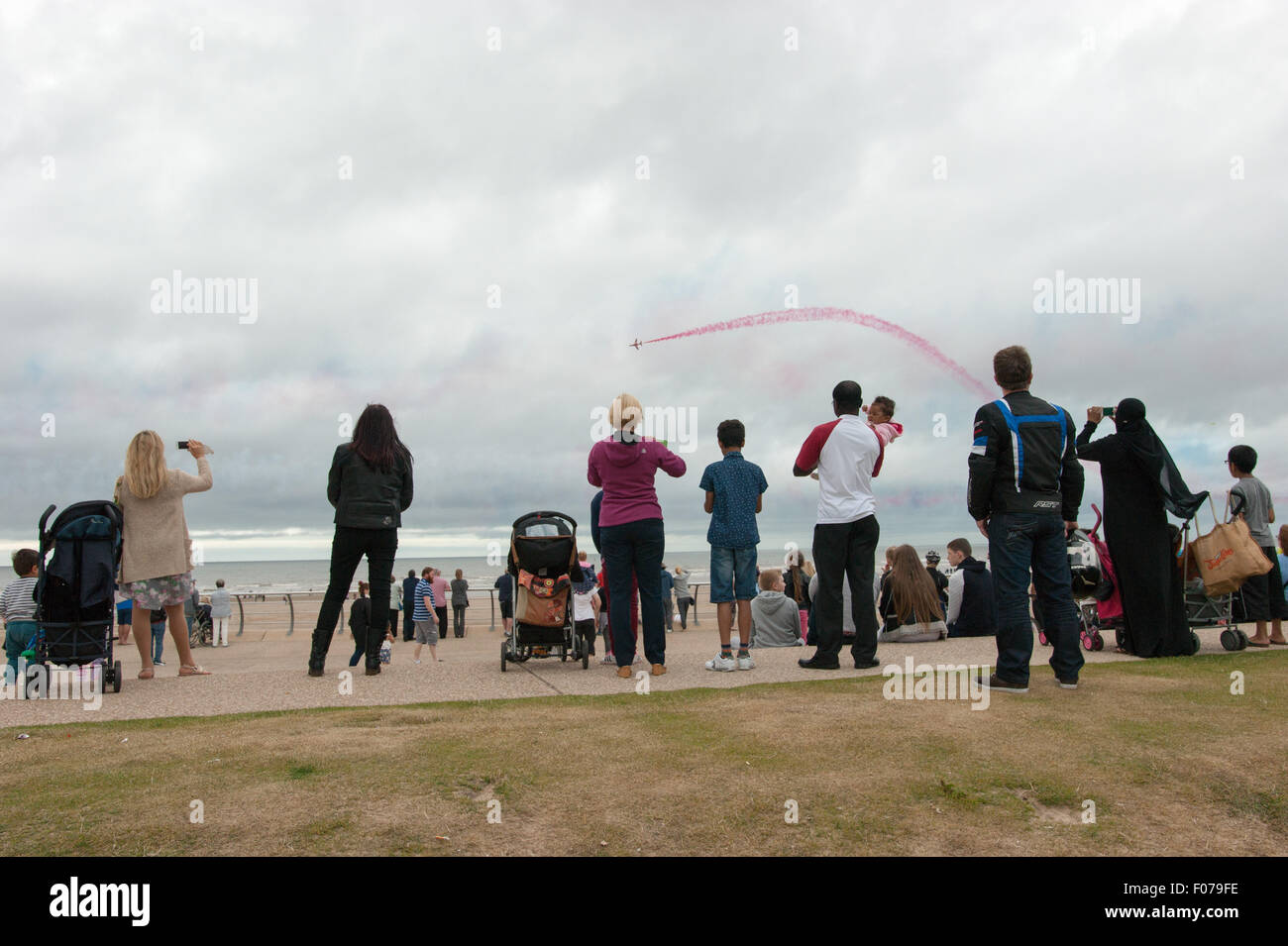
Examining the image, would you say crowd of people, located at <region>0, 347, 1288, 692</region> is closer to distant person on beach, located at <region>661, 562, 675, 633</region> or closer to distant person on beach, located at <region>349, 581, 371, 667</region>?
distant person on beach, located at <region>661, 562, 675, 633</region>

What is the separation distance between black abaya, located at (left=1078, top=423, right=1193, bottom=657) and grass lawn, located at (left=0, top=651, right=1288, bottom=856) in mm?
2070

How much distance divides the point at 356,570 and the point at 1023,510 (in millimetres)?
4733

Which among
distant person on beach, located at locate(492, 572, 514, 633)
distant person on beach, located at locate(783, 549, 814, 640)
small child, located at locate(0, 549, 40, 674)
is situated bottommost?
distant person on beach, located at locate(492, 572, 514, 633)

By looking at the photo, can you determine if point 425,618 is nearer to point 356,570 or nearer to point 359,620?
point 359,620

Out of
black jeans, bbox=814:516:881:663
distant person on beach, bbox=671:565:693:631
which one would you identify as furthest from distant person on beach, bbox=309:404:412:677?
distant person on beach, bbox=671:565:693:631

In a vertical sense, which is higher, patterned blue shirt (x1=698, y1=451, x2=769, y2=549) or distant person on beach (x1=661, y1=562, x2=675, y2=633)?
patterned blue shirt (x1=698, y1=451, x2=769, y2=549)

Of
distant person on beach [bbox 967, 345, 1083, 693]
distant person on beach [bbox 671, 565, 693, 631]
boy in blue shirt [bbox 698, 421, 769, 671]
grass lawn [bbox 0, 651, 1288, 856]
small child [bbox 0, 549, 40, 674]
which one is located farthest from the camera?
distant person on beach [bbox 671, 565, 693, 631]

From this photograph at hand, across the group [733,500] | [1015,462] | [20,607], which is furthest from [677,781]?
[20,607]

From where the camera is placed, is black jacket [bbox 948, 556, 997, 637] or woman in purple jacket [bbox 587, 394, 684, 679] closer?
woman in purple jacket [bbox 587, 394, 684, 679]

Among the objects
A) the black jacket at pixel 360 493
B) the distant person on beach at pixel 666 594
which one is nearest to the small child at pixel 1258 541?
the distant person on beach at pixel 666 594

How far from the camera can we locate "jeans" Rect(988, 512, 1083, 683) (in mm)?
5344
